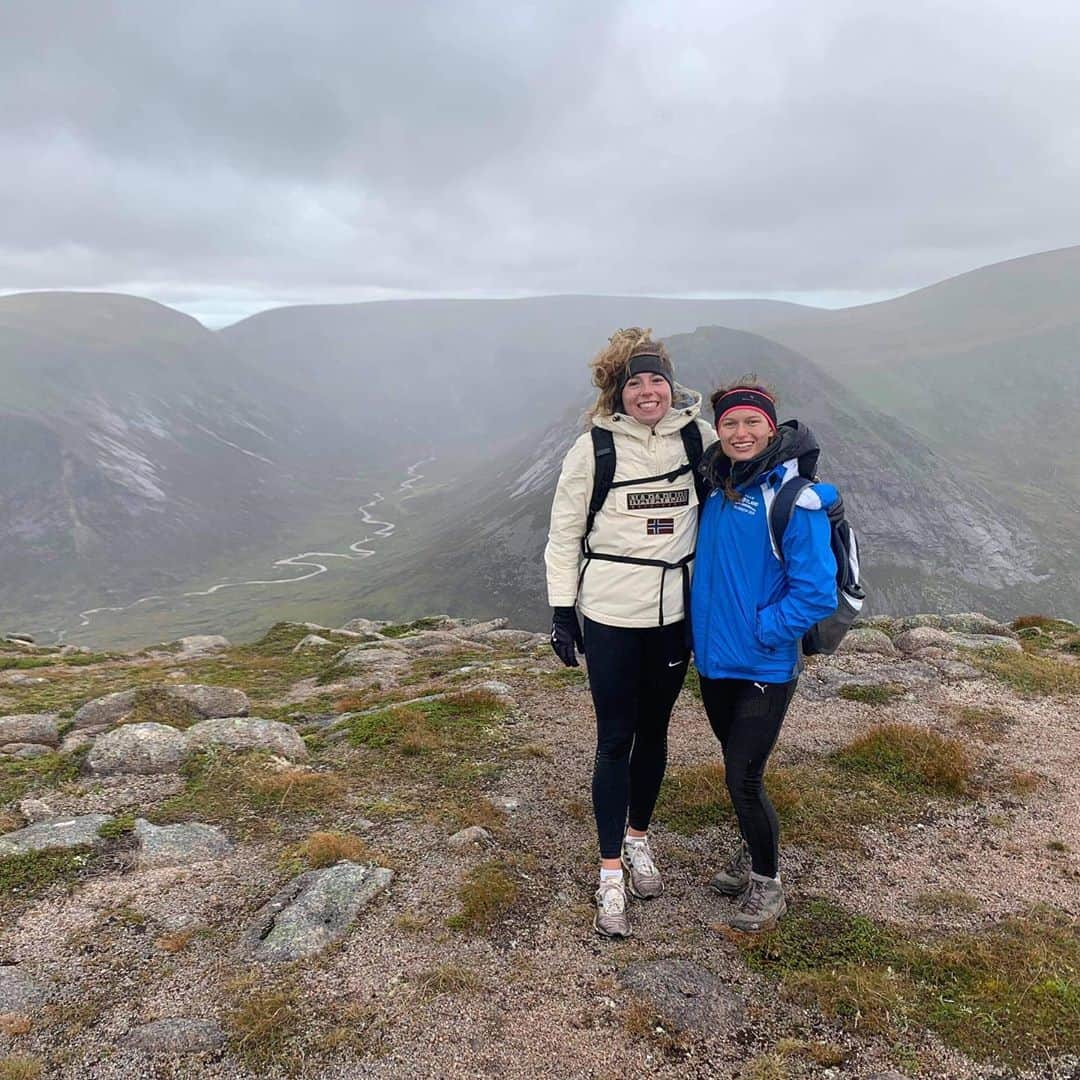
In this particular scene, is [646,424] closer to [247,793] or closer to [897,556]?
[247,793]

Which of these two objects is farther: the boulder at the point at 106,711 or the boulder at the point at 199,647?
the boulder at the point at 199,647

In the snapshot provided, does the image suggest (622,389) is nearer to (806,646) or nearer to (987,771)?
(806,646)

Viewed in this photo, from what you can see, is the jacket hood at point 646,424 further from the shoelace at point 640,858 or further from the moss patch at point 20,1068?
the moss patch at point 20,1068

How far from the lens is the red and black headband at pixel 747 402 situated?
6.18m

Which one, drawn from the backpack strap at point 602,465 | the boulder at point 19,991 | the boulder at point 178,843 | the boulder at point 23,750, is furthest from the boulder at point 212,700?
the backpack strap at point 602,465

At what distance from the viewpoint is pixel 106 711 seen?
42.8 feet

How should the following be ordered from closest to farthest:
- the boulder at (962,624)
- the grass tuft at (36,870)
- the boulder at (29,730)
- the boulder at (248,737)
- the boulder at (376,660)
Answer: the grass tuft at (36,870)
the boulder at (248,737)
the boulder at (29,730)
the boulder at (376,660)
the boulder at (962,624)

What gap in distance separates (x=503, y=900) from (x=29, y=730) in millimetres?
9995

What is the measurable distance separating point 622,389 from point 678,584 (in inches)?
73.9

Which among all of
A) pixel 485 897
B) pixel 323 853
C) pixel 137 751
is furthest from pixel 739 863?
pixel 137 751

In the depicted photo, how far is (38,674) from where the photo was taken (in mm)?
20250

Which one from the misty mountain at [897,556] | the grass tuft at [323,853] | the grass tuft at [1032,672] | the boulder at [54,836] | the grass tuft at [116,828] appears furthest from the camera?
the misty mountain at [897,556]

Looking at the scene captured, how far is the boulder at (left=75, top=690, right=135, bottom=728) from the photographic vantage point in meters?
12.8

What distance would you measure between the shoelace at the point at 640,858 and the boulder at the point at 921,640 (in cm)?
1216
